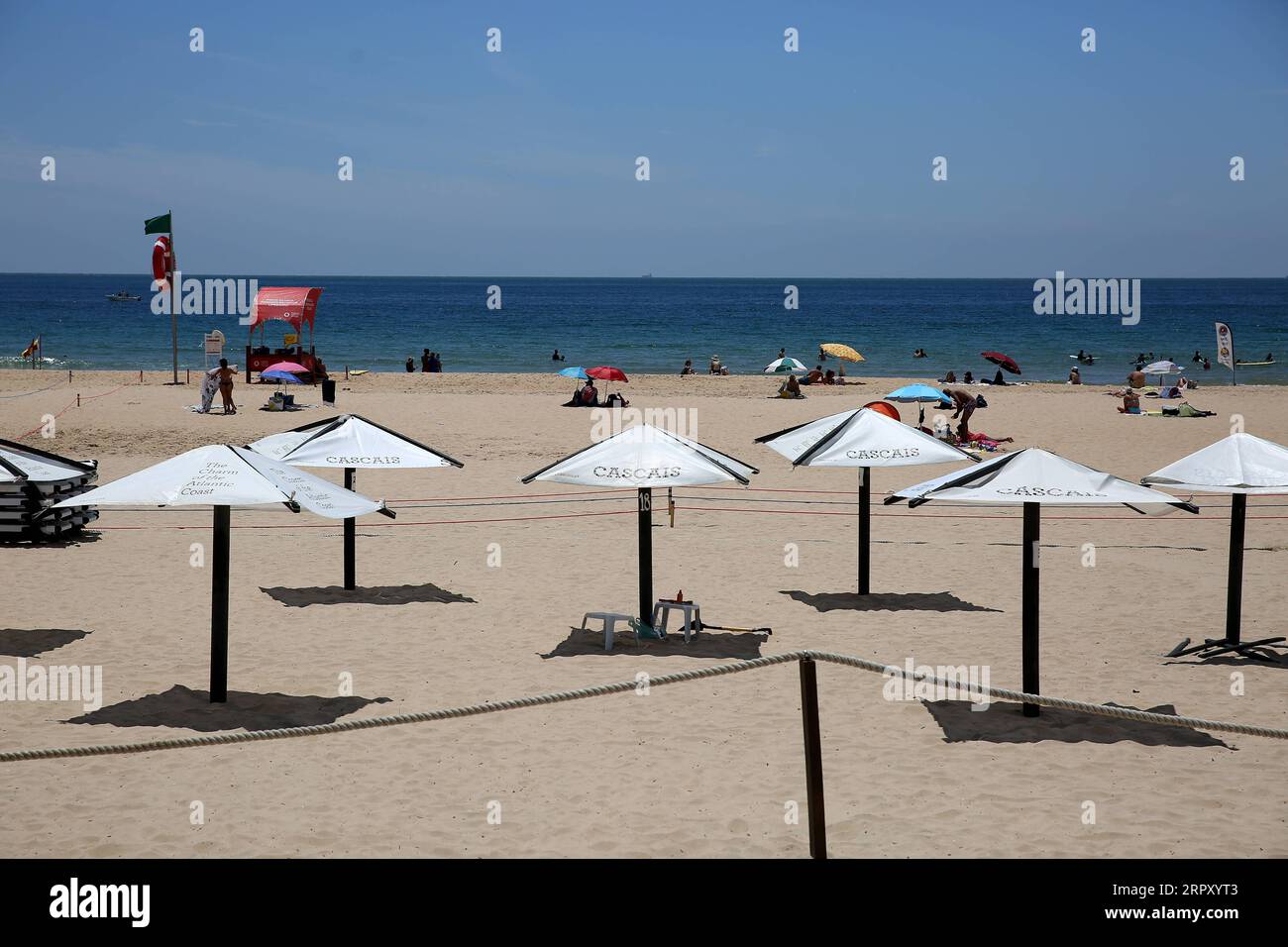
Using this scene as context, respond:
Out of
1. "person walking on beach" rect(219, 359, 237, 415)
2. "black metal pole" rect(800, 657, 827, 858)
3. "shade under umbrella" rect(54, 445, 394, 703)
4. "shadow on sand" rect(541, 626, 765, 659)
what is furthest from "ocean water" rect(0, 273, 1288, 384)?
"black metal pole" rect(800, 657, 827, 858)

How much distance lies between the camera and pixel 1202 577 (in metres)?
13.9

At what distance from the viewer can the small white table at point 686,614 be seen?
11133 millimetres

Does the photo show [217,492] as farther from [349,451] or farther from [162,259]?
[162,259]

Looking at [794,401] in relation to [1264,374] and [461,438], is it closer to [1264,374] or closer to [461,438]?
[461,438]

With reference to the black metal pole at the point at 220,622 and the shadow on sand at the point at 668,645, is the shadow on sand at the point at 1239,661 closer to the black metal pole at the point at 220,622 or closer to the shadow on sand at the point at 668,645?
the black metal pole at the point at 220,622

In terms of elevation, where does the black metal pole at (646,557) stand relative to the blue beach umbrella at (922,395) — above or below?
below

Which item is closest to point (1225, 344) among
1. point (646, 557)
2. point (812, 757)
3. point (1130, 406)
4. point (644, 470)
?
point (1130, 406)

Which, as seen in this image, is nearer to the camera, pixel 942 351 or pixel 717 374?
pixel 717 374

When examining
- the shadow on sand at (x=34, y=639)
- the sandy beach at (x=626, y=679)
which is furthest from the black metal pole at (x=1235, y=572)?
the shadow on sand at (x=34, y=639)

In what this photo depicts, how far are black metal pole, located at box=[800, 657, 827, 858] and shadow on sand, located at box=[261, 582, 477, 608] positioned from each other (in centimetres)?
757

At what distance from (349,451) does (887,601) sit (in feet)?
19.8

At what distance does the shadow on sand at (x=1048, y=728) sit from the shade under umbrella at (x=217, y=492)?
5239 mm
